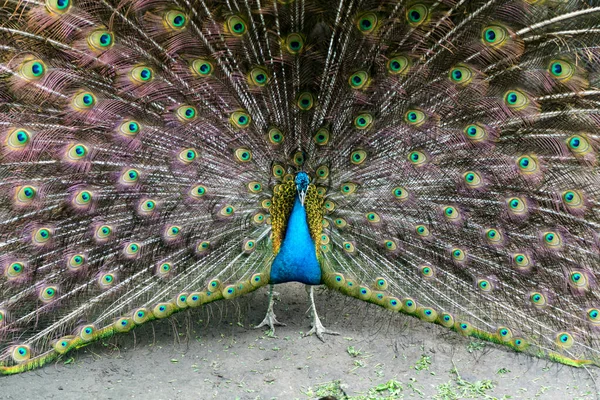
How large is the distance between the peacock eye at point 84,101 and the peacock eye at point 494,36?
2.39m

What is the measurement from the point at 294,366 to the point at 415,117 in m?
1.95

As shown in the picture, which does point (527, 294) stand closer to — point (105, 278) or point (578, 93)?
point (578, 93)

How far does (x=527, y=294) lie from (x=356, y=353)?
4.24 ft

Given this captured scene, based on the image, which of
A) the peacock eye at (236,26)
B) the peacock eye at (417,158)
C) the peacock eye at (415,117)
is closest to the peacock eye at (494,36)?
the peacock eye at (415,117)

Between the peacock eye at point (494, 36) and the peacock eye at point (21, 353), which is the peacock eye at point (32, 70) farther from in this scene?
the peacock eye at point (494, 36)

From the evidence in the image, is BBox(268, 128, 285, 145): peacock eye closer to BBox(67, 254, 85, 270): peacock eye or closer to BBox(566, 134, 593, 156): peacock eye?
BBox(67, 254, 85, 270): peacock eye

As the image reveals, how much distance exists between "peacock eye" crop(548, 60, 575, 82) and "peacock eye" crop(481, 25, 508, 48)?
33cm

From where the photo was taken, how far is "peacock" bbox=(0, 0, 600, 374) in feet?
11.3

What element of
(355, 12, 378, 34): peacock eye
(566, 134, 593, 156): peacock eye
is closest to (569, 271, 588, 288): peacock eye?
(566, 134, 593, 156): peacock eye

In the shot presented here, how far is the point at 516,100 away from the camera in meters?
3.59

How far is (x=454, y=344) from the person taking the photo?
4488mm

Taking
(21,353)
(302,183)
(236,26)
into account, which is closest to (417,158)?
(302,183)

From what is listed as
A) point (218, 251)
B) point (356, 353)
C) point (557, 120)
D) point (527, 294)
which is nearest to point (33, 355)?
point (218, 251)

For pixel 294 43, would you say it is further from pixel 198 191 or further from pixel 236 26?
pixel 198 191
